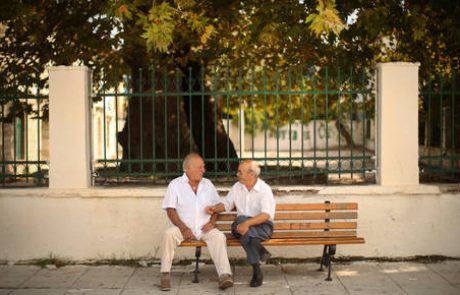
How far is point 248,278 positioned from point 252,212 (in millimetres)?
789

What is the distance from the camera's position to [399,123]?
8.21 meters

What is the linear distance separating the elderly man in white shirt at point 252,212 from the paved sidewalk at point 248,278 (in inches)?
12.9

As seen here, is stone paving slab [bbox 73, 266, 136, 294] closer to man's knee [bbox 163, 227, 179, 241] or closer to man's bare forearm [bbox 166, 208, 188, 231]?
man's knee [bbox 163, 227, 179, 241]

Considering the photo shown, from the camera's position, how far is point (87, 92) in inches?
330

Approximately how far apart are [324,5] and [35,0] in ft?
19.2

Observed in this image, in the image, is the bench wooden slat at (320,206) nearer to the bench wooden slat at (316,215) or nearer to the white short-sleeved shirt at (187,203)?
the bench wooden slat at (316,215)

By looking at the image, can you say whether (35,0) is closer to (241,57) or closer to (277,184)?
(241,57)

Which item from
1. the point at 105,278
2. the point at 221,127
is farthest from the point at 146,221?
the point at 221,127

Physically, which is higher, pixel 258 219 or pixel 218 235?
pixel 258 219

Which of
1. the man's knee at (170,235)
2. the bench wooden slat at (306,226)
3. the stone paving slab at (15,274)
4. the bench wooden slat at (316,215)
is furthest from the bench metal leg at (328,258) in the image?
the stone paving slab at (15,274)

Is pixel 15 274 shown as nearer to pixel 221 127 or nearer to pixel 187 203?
pixel 187 203

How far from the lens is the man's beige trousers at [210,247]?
273 inches

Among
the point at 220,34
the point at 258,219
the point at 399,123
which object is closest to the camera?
the point at 258,219

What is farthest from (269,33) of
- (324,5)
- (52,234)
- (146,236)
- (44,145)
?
(44,145)
